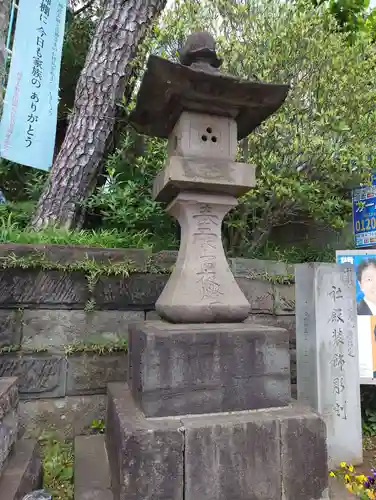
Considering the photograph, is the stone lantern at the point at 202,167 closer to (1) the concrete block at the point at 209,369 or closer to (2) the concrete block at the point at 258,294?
(1) the concrete block at the point at 209,369

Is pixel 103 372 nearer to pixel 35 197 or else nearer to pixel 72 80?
pixel 35 197

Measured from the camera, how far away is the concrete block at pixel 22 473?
6.77ft

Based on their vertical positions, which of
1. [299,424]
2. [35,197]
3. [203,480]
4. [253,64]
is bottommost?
[203,480]

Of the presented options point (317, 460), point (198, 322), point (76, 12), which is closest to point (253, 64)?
point (198, 322)

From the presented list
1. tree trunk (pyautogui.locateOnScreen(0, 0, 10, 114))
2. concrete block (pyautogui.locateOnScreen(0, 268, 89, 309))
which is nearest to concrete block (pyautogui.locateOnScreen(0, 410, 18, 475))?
concrete block (pyautogui.locateOnScreen(0, 268, 89, 309))

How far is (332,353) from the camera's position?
3309mm

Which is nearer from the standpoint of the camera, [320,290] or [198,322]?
[198,322]

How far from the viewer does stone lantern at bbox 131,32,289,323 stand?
8.35 ft

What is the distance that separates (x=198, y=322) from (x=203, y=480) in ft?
3.13

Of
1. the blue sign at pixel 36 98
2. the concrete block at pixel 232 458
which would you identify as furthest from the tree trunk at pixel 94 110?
the concrete block at pixel 232 458

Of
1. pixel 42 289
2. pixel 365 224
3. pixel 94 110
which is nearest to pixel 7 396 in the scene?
pixel 42 289

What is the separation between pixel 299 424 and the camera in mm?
2244

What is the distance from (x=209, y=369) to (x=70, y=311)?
1774 millimetres

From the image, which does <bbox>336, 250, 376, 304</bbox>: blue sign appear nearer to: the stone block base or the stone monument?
the stone monument
